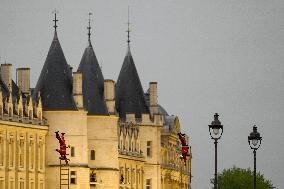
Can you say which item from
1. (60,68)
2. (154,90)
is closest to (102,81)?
(60,68)

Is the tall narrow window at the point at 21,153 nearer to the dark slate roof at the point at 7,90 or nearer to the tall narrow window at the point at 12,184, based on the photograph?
the tall narrow window at the point at 12,184

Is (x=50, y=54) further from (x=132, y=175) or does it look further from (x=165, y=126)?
(x=165, y=126)

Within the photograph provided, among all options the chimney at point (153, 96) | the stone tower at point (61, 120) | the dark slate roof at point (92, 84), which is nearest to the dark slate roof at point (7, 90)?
the stone tower at point (61, 120)

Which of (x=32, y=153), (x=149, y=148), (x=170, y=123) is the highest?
(x=170, y=123)

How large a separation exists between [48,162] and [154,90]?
26441 mm

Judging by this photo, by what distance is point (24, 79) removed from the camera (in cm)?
12375

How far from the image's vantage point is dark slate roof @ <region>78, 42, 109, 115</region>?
5187 inches

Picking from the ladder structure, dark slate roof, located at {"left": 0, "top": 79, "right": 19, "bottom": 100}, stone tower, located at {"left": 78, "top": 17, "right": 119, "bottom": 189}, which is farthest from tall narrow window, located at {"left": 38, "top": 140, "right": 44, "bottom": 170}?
stone tower, located at {"left": 78, "top": 17, "right": 119, "bottom": 189}

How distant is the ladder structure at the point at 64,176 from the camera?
12481cm

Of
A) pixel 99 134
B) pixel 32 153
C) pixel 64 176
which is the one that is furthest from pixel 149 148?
pixel 32 153

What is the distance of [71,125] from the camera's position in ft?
413

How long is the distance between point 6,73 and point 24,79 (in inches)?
131

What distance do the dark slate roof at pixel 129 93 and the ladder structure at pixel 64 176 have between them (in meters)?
20.0

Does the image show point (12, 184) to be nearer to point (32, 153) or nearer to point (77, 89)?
point (32, 153)
